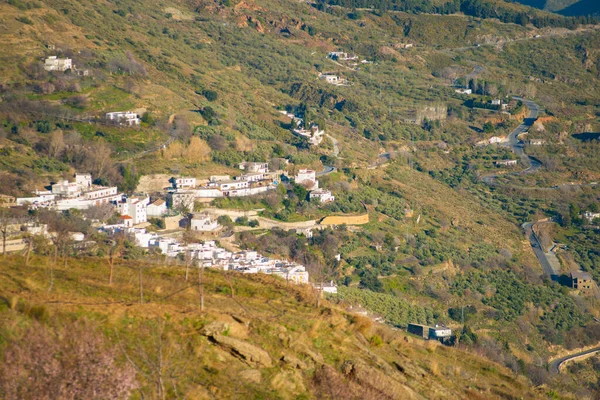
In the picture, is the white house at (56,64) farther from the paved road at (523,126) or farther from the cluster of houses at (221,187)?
the paved road at (523,126)

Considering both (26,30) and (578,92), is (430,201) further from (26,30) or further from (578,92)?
(578,92)

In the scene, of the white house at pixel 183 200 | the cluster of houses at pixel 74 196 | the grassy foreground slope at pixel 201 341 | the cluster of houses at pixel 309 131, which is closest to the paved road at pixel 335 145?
the cluster of houses at pixel 309 131

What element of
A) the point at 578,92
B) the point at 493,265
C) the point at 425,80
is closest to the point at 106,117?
the point at 493,265

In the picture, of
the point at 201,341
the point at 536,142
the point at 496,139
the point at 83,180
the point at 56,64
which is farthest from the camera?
the point at 496,139

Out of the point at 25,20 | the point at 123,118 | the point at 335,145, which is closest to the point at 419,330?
the point at 123,118

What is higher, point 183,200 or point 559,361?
point 183,200

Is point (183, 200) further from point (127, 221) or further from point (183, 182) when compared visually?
point (127, 221)

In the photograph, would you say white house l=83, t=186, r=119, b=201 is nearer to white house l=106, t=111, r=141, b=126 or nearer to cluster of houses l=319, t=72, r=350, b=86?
white house l=106, t=111, r=141, b=126

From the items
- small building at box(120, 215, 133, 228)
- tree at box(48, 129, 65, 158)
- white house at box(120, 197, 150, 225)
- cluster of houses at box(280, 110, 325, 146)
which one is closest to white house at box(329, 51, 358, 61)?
cluster of houses at box(280, 110, 325, 146)
